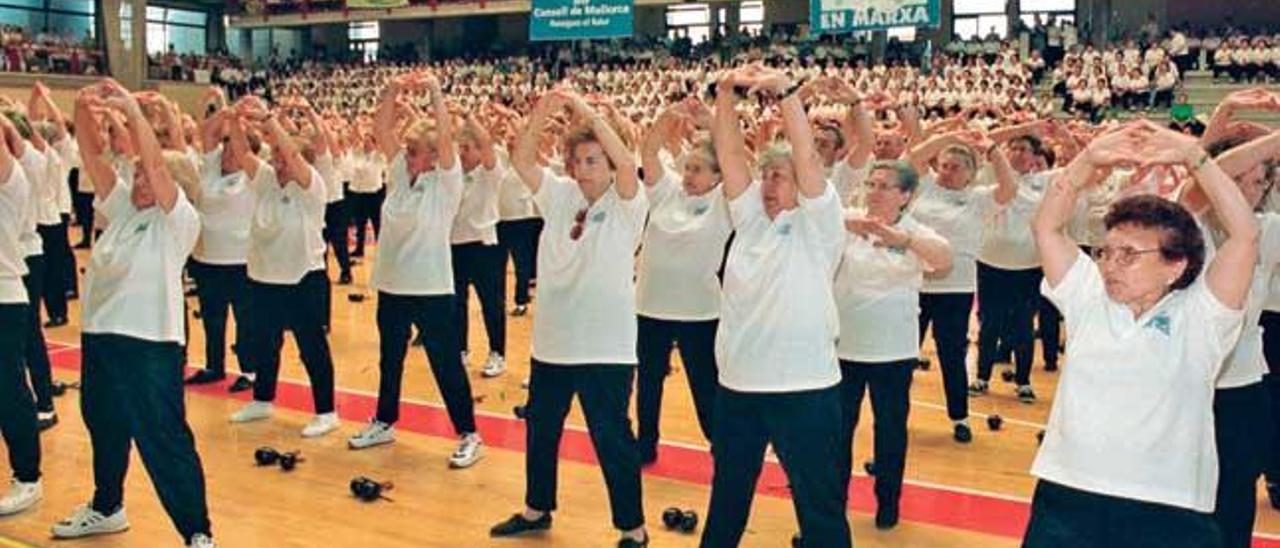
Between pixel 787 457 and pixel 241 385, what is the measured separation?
4.79m

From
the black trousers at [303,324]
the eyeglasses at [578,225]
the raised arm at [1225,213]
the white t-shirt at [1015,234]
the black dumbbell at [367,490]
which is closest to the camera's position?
the raised arm at [1225,213]

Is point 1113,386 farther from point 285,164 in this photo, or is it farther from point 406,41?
point 406,41

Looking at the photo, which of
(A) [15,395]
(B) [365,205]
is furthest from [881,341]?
(B) [365,205]

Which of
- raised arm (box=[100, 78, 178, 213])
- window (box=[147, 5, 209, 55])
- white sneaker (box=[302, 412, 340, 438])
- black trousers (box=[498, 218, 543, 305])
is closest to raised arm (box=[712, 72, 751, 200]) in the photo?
raised arm (box=[100, 78, 178, 213])

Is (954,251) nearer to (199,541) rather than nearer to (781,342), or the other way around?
(781,342)

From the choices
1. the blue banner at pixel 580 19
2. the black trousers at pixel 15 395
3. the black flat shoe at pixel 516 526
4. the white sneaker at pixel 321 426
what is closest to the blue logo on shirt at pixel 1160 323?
the black flat shoe at pixel 516 526

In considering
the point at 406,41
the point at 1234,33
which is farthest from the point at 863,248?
the point at 406,41

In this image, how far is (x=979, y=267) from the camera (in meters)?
7.29

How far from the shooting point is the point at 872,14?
15.4 m

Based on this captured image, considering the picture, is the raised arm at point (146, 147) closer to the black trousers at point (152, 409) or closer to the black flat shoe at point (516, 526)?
the black trousers at point (152, 409)

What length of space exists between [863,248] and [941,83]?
14.4 metres

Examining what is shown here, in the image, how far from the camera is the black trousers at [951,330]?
20.8ft

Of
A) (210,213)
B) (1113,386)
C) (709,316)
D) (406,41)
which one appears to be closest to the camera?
(1113,386)

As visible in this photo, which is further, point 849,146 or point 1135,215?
point 849,146
